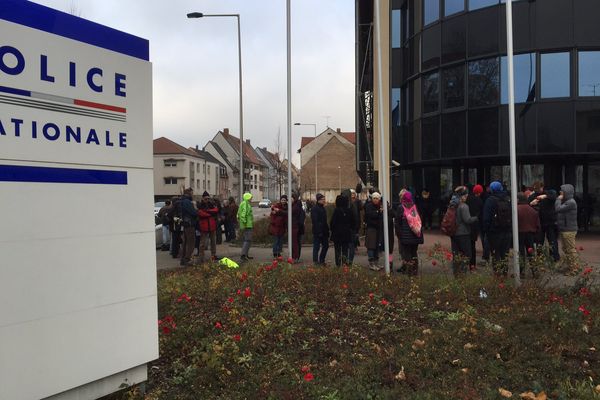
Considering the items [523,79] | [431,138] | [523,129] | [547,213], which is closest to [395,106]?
[431,138]

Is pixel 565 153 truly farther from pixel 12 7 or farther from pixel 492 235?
pixel 12 7

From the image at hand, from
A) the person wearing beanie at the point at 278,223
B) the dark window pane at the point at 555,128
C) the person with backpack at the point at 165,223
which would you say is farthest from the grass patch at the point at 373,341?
the dark window pane at the point at 555,128

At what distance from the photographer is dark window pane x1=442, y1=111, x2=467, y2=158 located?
17.3m

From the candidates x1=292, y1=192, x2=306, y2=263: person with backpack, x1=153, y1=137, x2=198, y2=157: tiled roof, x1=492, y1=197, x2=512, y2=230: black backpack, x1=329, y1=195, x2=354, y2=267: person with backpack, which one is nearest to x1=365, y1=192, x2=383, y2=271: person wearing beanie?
x1=329, y1=195, x2=354, y2=267: person with backpack

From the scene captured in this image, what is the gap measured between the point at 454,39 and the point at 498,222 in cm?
1095

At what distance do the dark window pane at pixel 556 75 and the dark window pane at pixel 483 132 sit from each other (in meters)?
1.67

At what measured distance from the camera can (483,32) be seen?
669 inches

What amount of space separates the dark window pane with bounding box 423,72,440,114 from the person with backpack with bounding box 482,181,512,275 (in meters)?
10.2

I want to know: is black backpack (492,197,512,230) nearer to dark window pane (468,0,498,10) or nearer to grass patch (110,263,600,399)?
grass patch (110,263,600,399)

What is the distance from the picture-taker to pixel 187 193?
1210 centimetres

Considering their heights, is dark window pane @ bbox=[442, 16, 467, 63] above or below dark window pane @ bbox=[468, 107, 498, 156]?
above

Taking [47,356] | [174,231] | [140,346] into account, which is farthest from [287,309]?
[174,231]

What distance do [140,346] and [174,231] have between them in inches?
385

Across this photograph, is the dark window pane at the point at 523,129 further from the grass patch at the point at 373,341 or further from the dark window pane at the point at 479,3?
the grass patch at the point at 373,341
